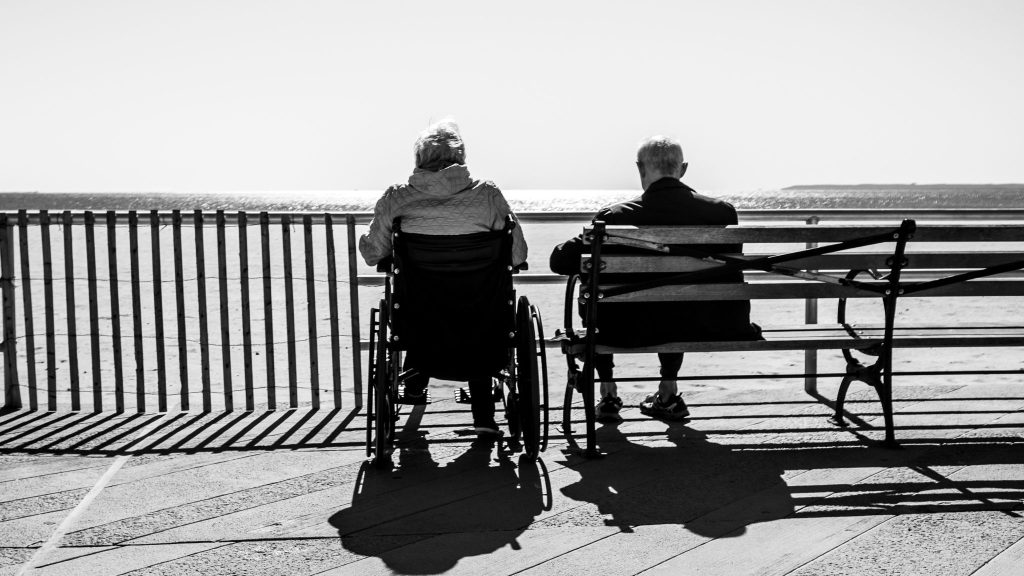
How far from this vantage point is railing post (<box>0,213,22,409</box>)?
4.98 m

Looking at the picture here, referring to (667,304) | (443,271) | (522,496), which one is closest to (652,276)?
(667,304)

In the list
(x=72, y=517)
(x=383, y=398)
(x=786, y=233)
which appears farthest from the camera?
(x=786, y=233)

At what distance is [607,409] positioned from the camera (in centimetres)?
461

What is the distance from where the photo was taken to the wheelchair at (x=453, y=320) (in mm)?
3828

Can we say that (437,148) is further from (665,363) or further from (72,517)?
(72,517)

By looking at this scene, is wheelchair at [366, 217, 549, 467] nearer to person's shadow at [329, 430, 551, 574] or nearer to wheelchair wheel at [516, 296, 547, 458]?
wheelchair wheel at [516, 296, 547, 458]

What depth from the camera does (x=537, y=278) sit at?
17.7ft

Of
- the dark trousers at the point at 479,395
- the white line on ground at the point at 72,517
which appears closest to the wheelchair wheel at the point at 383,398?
the dark trousers at the point at 479,395

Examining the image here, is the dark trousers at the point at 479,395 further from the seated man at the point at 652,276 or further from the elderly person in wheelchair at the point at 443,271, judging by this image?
the seated man at the point at 652,276

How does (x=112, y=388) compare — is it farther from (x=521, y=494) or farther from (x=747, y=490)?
(x=747, y=490)

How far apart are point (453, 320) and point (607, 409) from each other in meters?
1.03

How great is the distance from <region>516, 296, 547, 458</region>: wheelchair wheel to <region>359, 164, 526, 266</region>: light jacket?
0.69 ft

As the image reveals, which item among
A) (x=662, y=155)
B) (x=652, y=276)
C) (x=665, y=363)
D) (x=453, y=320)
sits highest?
(x=662, y=155)

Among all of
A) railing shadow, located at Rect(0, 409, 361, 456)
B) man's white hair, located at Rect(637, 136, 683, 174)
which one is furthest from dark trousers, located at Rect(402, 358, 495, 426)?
man's white hair, located at Rect(637, 136, 683, 174)
